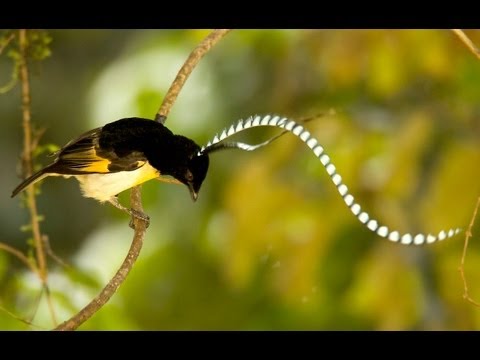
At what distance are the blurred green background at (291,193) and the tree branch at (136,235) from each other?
13.7 inches

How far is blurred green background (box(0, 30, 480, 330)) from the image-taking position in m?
1.62

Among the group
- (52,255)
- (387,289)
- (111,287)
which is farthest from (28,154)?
(387,289)

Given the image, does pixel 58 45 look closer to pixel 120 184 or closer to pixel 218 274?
pixel 218 274

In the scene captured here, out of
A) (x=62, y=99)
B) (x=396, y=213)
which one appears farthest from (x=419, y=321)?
(x=62, y=99)

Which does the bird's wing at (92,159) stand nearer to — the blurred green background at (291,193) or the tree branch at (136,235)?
the tree branch at (136,235)

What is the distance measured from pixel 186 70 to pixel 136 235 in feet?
0.77

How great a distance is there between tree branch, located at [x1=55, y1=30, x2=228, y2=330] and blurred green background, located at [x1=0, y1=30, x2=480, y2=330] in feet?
1.14

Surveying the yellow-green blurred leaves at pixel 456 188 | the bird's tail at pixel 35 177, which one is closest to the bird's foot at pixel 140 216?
the bird's tail at pixel 35 177

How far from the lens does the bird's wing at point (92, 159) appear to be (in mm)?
1227

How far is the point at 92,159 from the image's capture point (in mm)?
1247

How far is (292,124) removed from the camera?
4.19 ft

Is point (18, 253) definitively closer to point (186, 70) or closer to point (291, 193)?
point (186, 70)

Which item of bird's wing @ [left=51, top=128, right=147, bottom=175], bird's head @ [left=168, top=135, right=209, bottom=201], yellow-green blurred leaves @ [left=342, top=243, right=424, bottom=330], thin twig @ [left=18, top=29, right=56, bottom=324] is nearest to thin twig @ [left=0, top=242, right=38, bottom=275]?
thin twig @ [left=18, top=29, right=56, bottom=324]

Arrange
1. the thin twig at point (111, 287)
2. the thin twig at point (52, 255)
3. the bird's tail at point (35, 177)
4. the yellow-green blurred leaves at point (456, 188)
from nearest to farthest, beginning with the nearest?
the thin twig at point (111, 287) < the bird's tail at point (35, 177) < the thin twig at point (52, 255) < the yellow-green blurred leaves at point (456, 188)
